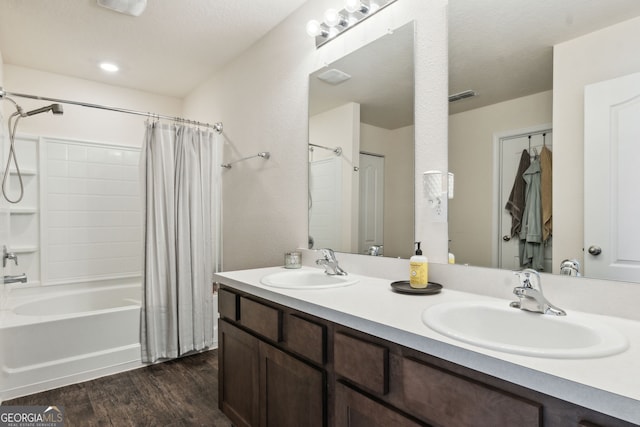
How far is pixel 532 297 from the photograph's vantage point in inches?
41.9

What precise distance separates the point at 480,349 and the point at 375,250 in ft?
3.26

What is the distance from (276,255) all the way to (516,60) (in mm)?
1781

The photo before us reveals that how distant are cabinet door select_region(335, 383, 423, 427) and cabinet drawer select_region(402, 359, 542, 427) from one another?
64 millimetres

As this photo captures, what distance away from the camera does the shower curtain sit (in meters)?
2.66

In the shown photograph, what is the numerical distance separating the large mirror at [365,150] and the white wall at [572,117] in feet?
1.87

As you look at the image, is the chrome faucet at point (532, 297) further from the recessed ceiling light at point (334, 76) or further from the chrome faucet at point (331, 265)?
the recessed ceiling light at point (334, 76)

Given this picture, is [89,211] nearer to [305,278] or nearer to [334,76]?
[305,278]

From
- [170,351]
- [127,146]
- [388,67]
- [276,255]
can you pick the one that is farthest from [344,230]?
[127,146]

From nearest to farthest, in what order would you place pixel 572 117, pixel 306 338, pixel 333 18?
pixel 572 117
pixel 306 338
pixel 333 18

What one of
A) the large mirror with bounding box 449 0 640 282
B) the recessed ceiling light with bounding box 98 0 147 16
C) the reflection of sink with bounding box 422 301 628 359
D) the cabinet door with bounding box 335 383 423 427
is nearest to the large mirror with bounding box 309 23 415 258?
the large mirror with bounding box 449 0 640 282

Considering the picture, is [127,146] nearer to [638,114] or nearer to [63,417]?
[63,417]

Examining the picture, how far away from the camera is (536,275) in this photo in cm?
109

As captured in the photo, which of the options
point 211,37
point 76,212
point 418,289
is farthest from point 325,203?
point 76,212

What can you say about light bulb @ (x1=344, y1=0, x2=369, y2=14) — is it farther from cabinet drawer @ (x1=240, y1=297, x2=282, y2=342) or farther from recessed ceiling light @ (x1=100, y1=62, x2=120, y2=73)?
recessed ceiling light @ (x1=100, y1=62, x2=120, y2=73)
